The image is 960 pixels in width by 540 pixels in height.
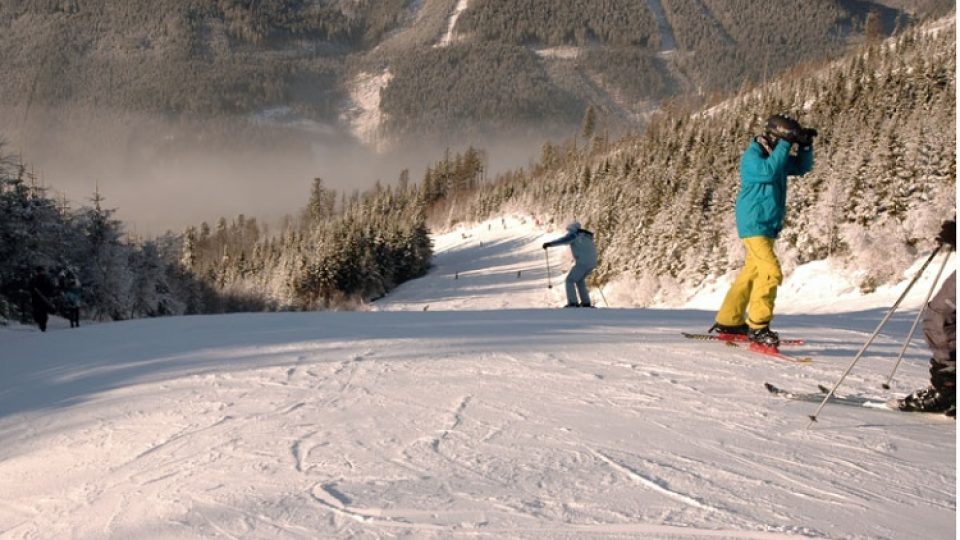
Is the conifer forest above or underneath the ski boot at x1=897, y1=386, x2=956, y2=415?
above

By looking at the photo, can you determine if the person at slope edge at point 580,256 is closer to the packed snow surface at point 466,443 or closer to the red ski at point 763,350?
the packed snow surface at point 466,443

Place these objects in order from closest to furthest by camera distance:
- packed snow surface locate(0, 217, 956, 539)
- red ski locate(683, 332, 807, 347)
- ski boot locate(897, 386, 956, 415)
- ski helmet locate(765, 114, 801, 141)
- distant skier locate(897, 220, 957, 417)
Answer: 1. packed snow surface locate(0, 217, 956, 539)
2. distant skier locate(897, 220, 957, 417)
3. ski boot locate(897, 386, 956, 415)
4. ski helmet locate(765, 114, 801, 141)
5. red ski locate(683, 332, 807, 347)

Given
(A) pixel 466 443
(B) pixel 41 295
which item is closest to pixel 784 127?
(A) pixel 466 443

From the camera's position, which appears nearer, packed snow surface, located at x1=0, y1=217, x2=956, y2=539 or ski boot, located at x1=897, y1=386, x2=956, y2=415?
packed snow surface, located at x1=0, y1=217, x2=956, y2=539

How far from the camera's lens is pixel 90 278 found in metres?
35.8

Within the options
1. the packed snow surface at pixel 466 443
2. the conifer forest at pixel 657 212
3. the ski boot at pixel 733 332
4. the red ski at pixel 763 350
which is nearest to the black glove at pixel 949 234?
the packed snow surface at pixel 466 443

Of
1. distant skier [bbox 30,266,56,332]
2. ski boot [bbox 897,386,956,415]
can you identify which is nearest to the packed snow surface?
ski boot [bbox 897,386,956,415]

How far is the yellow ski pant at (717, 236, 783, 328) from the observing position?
6320 millimetres

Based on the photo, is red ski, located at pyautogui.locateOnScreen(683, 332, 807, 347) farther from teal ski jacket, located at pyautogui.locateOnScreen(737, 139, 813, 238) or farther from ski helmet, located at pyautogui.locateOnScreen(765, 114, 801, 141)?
ski helmet, located at pyautogui.locateOnScreen(765, 114, 801, 141)

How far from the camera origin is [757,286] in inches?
254

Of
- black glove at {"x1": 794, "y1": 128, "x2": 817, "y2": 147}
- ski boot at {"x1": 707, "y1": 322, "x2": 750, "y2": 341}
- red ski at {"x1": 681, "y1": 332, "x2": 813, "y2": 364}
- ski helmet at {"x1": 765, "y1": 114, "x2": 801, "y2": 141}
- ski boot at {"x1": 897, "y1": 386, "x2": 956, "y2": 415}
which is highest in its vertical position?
ski helmet at {"x1": 765, "y1": 114, "x2": 801, "y2": 141}

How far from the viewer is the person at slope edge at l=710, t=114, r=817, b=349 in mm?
6195

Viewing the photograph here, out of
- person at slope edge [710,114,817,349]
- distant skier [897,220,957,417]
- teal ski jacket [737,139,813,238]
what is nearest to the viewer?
distant skier [897,220,957,417]

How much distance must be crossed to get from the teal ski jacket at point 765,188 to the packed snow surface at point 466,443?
4.05 feet
